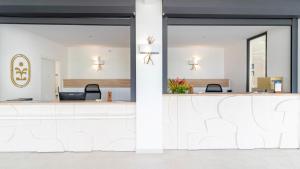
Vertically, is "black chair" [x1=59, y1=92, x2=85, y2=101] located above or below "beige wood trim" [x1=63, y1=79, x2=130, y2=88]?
below

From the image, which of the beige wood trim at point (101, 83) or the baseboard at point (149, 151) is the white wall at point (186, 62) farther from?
the baseboard at point (149, 151)

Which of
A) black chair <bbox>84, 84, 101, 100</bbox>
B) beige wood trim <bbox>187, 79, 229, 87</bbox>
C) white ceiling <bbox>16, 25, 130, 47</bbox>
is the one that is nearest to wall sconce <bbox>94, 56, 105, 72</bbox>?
white ceiling <bbox>16, 25, 130, 47</bbox>

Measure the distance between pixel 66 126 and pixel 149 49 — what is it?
1.97 meters

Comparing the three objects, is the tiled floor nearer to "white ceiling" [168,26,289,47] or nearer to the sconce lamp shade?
the sconce lamp shade

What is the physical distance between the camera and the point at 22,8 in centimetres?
390

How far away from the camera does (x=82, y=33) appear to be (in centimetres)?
599

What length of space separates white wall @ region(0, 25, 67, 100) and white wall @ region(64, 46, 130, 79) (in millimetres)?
820

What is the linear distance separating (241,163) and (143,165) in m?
1.48

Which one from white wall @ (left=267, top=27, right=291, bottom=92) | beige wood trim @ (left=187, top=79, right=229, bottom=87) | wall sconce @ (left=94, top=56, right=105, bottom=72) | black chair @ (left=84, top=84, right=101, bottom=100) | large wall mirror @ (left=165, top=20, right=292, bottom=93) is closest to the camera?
white wall @ (left=267, top=27, right=291, bottom=92)

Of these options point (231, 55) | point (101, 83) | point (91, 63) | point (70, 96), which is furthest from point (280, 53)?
point (91, 63)

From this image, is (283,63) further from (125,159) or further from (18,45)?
(18,45)

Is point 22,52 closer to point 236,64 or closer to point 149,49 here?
point 149,49

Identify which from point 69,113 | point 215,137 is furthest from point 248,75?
point 69,113

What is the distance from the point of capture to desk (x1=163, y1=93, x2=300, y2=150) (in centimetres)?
417
